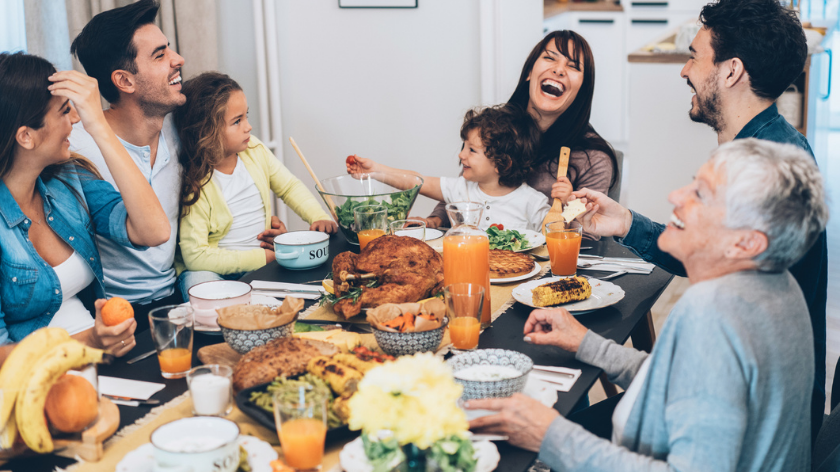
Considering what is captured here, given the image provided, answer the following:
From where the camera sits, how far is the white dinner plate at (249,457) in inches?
37.7

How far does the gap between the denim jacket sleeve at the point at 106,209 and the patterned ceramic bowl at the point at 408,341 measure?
3.46 feet

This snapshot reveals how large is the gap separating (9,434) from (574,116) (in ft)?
7.19

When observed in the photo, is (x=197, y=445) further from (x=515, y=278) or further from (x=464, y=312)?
(x=515, y=278)

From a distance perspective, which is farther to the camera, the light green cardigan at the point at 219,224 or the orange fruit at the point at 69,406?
the light green cardigan at the point at 219,224

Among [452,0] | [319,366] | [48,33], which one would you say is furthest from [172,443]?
[452,0]

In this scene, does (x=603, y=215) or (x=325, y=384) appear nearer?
(x=325, y=384)

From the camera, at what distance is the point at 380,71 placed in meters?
3.80

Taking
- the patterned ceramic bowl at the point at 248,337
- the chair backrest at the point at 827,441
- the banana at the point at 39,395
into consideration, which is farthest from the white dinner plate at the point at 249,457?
the chair backrest at the point at 827,441

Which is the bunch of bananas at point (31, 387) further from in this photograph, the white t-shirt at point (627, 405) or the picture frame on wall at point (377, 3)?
the picture frame on wall at point (377, 3)

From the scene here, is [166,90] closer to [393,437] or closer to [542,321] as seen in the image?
[542,321]

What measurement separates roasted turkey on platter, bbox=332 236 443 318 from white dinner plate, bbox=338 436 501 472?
540 millimetres

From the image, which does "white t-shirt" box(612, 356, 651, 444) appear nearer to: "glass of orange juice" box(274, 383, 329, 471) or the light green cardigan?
"glass of orange juice" box(274, 383, 329, 471)

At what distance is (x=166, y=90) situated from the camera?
2.26 meters

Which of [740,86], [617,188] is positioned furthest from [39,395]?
[617,188]
